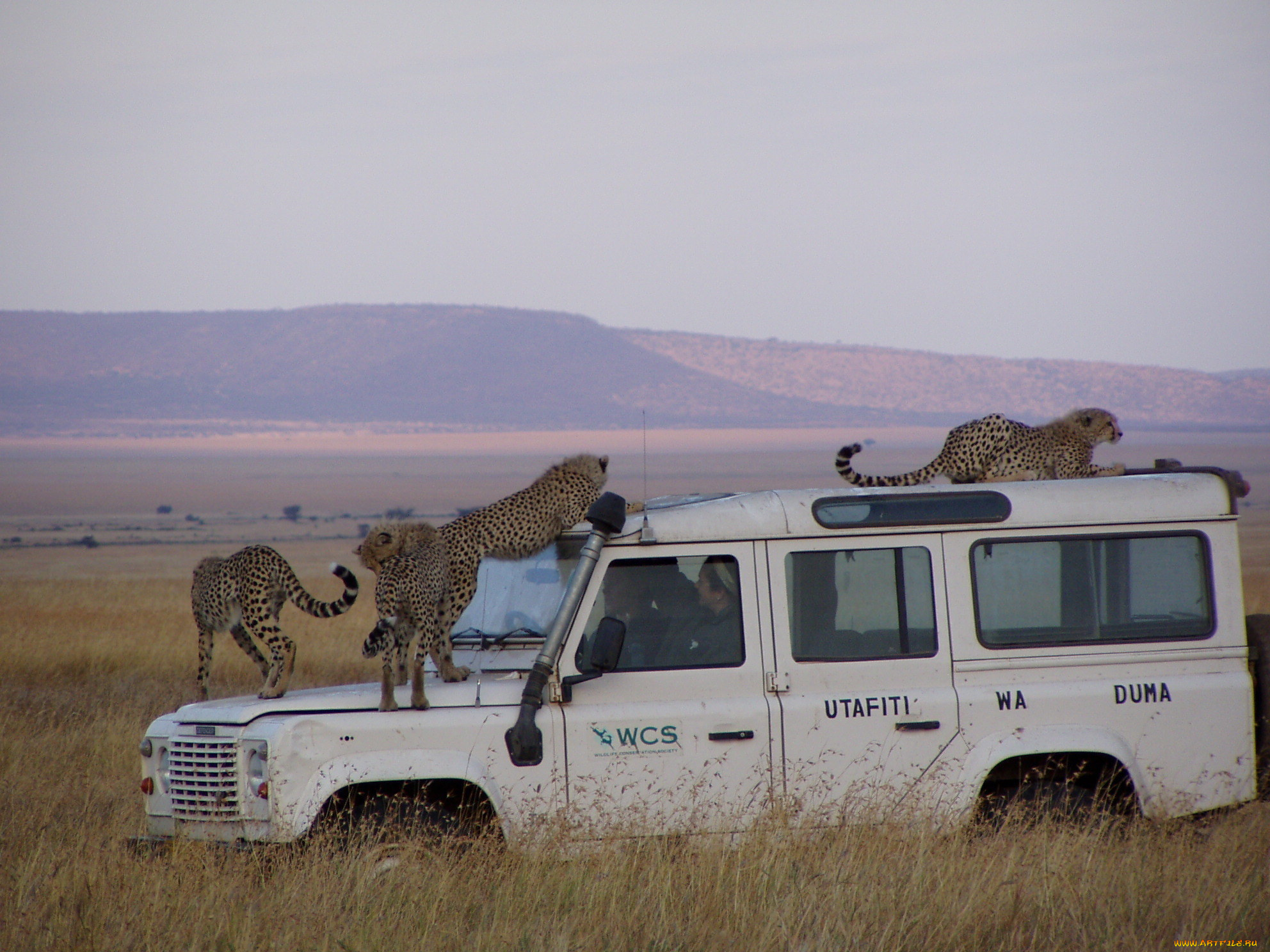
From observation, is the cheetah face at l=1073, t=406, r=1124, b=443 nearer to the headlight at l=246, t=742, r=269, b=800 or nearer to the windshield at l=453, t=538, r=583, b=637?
the windshield at l=453, t=538, r=583, b=637

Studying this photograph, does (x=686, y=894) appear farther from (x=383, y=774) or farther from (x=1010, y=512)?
(x=1010, y=512)

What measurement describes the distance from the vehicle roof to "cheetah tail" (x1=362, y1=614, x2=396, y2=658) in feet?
3.76

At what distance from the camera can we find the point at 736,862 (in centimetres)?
482

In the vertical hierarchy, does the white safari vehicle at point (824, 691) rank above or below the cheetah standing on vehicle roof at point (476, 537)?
below

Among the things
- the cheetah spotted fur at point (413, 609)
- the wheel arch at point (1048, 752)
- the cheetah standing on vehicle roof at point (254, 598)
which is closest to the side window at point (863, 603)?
the wheel arch at point (1048, 752)

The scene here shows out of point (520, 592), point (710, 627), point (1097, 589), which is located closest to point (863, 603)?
point (710, 627)

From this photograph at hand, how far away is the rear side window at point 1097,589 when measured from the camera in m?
5.09

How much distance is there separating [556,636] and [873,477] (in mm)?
2202

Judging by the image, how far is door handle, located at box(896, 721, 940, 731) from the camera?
16.2 ft

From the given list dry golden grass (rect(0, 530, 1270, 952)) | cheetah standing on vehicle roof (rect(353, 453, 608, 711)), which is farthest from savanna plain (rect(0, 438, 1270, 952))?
cheetah standing on vehicle roof (rect(353, 453, 608, 711))

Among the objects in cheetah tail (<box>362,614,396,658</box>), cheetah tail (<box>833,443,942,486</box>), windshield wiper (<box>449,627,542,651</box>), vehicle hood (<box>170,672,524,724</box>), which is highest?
cheetah tail (<box>833,443,942,486</box>)

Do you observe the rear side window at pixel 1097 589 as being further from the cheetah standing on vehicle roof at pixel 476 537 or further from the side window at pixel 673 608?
the cheetah standing on vehicle roof at pixel 476 537

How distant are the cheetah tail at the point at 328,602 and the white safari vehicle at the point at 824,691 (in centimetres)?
104

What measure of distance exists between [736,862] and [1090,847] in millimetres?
1396
